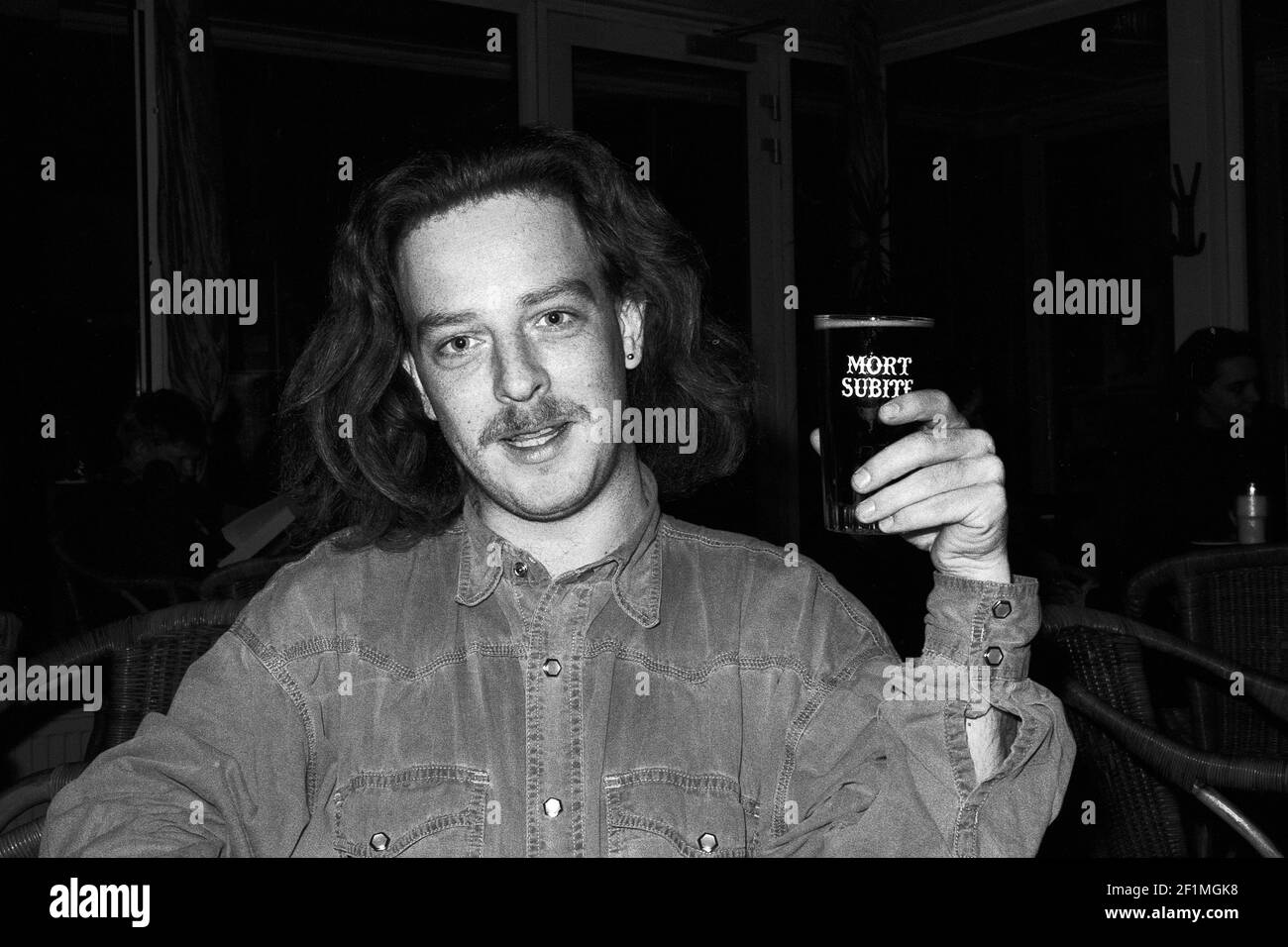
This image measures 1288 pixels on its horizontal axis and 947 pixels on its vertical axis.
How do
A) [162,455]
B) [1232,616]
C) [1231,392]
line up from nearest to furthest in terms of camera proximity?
[1232,616] → [162,455] → [1231,392]

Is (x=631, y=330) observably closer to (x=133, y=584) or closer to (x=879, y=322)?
(x=879, y=322)

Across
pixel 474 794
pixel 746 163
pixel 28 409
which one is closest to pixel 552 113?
pixel 746 163

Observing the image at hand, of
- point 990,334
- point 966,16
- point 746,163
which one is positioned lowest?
point 990,334

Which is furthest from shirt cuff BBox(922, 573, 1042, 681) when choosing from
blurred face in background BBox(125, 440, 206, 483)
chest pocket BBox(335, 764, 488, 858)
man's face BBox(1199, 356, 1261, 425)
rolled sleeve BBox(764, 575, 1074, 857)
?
man's face BBox(1199, 356, 1261, 425)

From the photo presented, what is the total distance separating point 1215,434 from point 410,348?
8.78ft

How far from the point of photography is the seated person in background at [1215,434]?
10.5ft

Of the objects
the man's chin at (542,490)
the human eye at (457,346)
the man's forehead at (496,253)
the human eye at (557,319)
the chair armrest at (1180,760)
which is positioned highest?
the man's forehead at (496,253)

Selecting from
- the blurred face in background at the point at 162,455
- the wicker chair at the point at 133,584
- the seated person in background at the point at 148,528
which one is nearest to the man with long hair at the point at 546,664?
the wicker chair at the point at 133,584

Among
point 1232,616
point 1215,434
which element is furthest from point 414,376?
point 1215,434

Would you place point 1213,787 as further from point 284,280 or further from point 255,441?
point 284,280

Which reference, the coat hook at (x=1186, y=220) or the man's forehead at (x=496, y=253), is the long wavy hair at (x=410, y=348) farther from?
the coat hook at (x=1186, y=220)

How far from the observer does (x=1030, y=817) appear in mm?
1023

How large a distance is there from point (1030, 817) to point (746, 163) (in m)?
5.03

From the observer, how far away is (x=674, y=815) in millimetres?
1139
